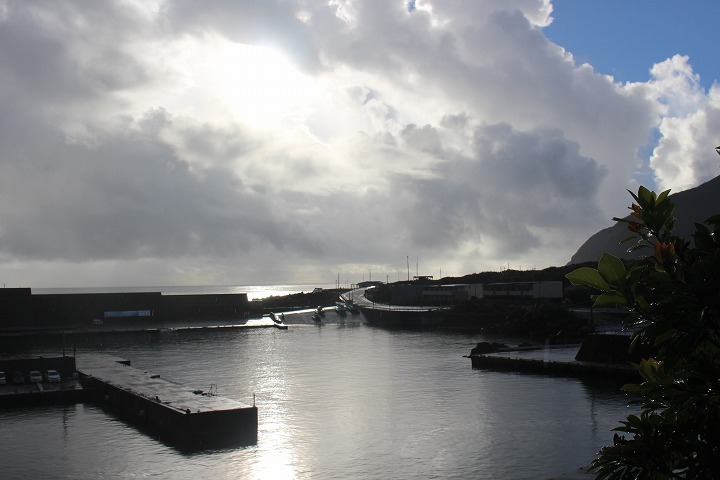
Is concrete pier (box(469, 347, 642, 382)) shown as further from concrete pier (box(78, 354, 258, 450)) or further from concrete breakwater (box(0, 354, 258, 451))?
concrete pier (box(78, 354, 258, 450))

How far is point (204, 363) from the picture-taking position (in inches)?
2744

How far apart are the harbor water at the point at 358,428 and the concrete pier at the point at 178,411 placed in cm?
98

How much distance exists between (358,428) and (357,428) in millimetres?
64

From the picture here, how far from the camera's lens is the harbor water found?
100ft

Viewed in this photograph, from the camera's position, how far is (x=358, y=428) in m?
38.2

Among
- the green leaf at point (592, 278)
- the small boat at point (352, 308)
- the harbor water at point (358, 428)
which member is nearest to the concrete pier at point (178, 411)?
the harbor water at point (358, 428)

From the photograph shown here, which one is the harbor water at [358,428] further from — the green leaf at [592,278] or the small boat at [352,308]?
the small boat at [352,308]

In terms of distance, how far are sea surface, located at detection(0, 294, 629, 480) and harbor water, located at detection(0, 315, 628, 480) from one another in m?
0.07

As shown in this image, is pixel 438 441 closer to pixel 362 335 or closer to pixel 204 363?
pixel 204 363

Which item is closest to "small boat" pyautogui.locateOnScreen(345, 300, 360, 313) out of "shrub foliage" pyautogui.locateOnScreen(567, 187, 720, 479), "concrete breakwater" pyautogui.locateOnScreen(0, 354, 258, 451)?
"concrete breakwater" pyautogui.locateOnScreen(0, 354, 258, 451)

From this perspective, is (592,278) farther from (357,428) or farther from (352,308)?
(352,308)

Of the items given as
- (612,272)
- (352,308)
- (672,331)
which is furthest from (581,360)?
(352,308)

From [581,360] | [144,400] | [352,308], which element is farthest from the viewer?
[352,308]

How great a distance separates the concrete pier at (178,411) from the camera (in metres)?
36.1
